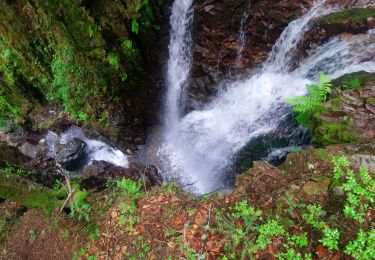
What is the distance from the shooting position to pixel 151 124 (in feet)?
33.3

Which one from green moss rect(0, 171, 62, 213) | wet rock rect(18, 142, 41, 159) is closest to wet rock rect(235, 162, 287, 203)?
green moss rect(0, 171, 62, 213)

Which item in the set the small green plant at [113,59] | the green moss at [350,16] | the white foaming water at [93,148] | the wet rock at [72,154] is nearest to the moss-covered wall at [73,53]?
the small green plant at [113,59]

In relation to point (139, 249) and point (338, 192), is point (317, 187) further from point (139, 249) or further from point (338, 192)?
point (139, 249)

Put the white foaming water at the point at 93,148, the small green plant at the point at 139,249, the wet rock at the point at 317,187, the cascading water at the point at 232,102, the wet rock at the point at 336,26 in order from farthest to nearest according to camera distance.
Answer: the white foaming water at the point at 93,148 → the cascading water at the point at 232,102 → the wet rock at the point at 336,26 → the small green plant at the point at 139,249 → the wet rock at the point at 317,187

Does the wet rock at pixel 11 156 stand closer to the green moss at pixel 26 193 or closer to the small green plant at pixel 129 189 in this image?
the green moss at pixel 26 193

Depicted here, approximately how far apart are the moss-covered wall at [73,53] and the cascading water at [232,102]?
121cm

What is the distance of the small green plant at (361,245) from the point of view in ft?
8.25

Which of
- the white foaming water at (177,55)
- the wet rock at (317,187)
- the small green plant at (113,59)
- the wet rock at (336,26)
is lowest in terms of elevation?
the wet rock at (317,187)

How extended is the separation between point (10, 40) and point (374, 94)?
8.41 metres

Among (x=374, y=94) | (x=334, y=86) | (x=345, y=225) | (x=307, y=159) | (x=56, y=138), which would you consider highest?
(x=56, y=138)

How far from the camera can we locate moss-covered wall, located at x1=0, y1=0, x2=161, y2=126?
7430 millimetres

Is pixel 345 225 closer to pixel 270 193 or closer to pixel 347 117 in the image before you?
pixel 270 193

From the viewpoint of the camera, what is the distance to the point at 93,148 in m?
8.82

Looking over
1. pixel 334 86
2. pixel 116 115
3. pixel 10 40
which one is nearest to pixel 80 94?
pixel 116 115
